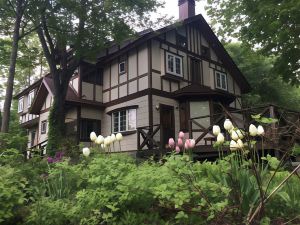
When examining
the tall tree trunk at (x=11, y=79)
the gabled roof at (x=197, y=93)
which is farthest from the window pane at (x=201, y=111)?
the tall tree trunk at (x=11, y=79)

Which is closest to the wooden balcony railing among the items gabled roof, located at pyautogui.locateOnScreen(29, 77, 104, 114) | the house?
the house

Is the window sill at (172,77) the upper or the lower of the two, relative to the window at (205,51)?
lower

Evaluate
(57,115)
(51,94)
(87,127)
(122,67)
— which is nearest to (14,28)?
(57,115)

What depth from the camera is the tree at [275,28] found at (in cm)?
1145

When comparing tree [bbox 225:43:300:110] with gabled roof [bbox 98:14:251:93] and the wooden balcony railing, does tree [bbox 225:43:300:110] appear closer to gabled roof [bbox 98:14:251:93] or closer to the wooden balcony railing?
gabled roof [bbox 98:14:251:93]

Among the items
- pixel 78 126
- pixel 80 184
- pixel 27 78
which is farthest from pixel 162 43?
pixel 27 78

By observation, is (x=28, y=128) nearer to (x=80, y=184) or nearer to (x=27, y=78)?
(x=27, y=78)

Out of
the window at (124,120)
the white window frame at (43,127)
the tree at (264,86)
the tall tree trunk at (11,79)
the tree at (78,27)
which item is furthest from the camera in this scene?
the tree at (264,86)

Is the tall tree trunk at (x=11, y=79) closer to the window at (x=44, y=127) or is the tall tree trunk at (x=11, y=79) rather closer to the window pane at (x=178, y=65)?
the window pane at (x=178, y=65)

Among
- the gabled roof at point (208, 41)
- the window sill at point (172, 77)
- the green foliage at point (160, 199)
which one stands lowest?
the green foliage at point (160, 199)

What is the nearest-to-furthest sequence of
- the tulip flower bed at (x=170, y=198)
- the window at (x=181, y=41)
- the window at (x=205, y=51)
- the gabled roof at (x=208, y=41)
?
the tulip flower bed at (x=170, y=198) < the gabled roof at (x=208, y=41) < the window at (x=181, y=41) < the window at (x=205, y=51)

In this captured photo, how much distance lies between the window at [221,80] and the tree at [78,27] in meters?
7.08

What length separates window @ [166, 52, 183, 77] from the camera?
18.4m

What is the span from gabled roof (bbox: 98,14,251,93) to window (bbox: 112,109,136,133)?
11.6ft
